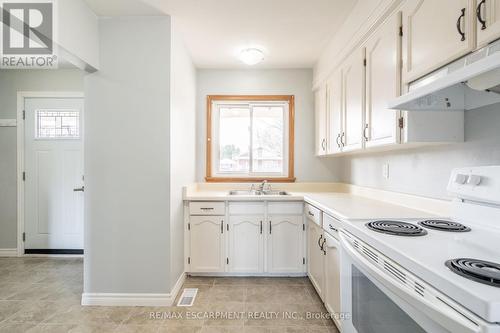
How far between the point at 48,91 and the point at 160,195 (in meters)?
2.44

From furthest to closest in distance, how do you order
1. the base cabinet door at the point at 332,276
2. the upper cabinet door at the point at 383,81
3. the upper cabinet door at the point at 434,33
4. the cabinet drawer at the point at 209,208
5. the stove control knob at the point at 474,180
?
1. the cabinet drawer at the point at 209,208
2. the base cabinet door at the point at 332,276
3. the upper cabinet door at the point at 383,81
4. the stove control knob at the point at 474,180
5. the upper cabinet door at the point at 434,33

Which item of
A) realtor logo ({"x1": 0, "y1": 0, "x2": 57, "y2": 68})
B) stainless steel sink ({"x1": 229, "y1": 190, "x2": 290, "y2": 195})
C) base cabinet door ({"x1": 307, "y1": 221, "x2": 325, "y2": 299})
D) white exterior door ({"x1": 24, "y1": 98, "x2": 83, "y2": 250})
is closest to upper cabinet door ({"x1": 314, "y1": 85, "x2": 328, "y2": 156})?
stainless steel sink ({"x1": 229, "y1": 190, "x2": 290, "y2": 195})

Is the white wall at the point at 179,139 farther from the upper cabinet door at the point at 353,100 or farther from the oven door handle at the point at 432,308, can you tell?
the oven door handle at the point at 432,308

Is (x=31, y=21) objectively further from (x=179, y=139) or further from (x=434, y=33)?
(x=434, y=33)

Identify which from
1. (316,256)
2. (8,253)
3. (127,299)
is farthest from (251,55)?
(8,253)

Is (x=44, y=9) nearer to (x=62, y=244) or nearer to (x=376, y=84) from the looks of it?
(x=376, y=84)

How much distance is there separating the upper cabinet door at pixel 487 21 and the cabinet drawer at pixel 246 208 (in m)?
2.03

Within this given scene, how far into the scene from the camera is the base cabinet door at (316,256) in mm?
2082

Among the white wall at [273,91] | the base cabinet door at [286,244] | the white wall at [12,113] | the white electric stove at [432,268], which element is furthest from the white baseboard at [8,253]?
the white electric stove at [432,268]

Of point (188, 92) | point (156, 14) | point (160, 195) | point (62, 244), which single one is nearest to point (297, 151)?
point (188, 92)

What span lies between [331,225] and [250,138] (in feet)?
5.83

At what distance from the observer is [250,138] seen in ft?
10.7

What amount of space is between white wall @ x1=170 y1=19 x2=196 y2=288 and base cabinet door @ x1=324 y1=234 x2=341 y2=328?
131cm

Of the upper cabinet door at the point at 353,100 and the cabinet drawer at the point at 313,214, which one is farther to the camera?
the cabinet drawer at the point at 313,214
